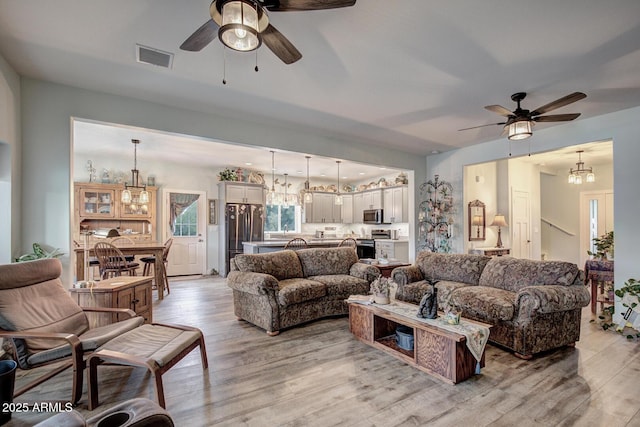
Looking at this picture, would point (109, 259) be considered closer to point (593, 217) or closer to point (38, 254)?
point (38, 254)

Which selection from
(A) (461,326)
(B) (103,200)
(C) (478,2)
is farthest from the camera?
(B) (103,200)

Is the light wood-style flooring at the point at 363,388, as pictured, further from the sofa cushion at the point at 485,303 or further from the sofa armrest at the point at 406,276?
the sofa armrest at the point at 406,276

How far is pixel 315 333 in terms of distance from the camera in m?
3.51

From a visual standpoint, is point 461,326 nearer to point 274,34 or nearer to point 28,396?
point 274,34

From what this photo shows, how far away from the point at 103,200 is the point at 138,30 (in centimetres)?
529

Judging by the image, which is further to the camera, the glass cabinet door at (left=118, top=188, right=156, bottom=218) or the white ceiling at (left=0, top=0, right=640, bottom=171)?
the glass cabinet door at (left=118, top=188, right=156, bottom=218)

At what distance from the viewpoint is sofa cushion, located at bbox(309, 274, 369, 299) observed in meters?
4.03

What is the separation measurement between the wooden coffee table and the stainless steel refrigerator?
4.60 meters

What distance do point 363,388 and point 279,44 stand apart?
2501 mm

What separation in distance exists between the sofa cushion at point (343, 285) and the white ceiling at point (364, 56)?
7.27 ft

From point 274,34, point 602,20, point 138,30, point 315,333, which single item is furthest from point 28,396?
point 602,20

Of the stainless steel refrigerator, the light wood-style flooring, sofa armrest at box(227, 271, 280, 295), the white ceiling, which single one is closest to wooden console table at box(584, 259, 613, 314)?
the light wood-style flooring

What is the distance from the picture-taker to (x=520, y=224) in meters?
7.15

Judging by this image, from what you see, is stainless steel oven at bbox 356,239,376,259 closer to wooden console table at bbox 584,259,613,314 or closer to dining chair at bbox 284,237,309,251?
dining chair at bbox 284,237,309,251
